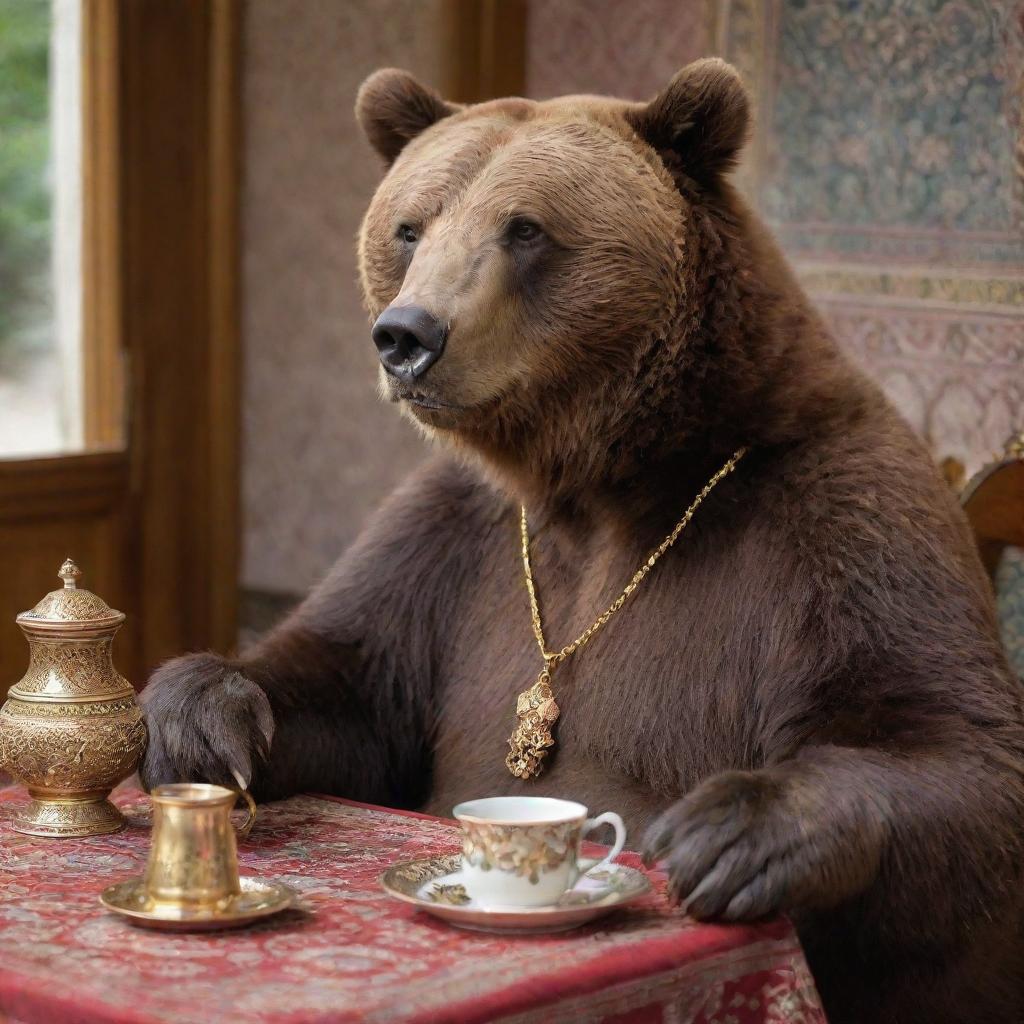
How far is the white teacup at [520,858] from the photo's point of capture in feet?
5.98

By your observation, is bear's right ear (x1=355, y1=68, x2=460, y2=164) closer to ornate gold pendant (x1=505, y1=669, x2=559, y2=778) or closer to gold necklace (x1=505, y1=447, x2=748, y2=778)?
gold necklace (x1=505, y1=447, x2=748, y2=778)

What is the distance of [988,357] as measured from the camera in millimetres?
3664

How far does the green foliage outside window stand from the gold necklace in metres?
2.94

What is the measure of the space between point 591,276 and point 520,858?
96 centimetres

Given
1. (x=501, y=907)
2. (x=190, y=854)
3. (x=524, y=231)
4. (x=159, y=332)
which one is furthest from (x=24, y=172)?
(x=501, y=907)

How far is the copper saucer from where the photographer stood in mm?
1811

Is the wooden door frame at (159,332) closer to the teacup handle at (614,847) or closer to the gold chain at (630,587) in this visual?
the gold chain at (630,587)

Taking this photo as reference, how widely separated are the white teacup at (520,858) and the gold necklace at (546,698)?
68 centimetres

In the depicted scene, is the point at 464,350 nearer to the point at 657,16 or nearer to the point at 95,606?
the point at 95,606

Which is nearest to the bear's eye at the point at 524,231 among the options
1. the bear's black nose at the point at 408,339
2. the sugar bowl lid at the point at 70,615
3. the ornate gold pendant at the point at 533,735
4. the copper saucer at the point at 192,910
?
the bear's black nose at the point at 408,339

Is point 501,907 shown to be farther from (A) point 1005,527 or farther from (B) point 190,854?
(A) point 1005,527

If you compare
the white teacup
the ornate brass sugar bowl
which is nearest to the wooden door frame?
the ornate brass sugar bowl

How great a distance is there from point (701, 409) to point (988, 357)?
1.35 metres

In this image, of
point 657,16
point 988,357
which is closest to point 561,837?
point 988,357
